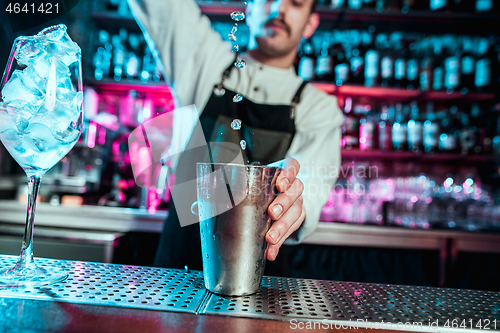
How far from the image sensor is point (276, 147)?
4.32 ft

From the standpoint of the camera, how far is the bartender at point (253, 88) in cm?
128

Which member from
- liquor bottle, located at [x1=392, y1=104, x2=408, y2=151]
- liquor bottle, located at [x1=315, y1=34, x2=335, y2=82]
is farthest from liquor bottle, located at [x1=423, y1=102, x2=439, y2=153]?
liquor bottle, located at [x1=315, y1=34, x2=335, y2=82]

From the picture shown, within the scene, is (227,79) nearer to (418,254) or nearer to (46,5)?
(46,5)

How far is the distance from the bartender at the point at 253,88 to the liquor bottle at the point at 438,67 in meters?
1.40

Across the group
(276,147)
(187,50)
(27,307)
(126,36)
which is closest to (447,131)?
(276,147)

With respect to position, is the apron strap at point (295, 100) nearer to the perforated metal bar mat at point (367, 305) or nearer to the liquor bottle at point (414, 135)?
the perforated metal bar mat at point (367, 305)

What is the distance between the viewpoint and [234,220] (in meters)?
0.44

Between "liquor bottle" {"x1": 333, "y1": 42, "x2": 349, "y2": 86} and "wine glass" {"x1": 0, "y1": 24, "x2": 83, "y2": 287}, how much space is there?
209cm

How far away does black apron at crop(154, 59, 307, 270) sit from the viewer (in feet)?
3.88

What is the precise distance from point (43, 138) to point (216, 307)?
330 millimetres

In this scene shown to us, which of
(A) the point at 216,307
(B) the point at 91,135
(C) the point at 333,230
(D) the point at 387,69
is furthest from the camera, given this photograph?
(D) the point at 387,69

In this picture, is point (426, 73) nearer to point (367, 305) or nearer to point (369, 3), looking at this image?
point (369, 3)

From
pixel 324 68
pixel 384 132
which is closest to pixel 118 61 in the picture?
pixel 324 68

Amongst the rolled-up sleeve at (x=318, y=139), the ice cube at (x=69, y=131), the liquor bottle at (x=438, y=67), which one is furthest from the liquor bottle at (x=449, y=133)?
the ice cube at (x=69, y=131)
